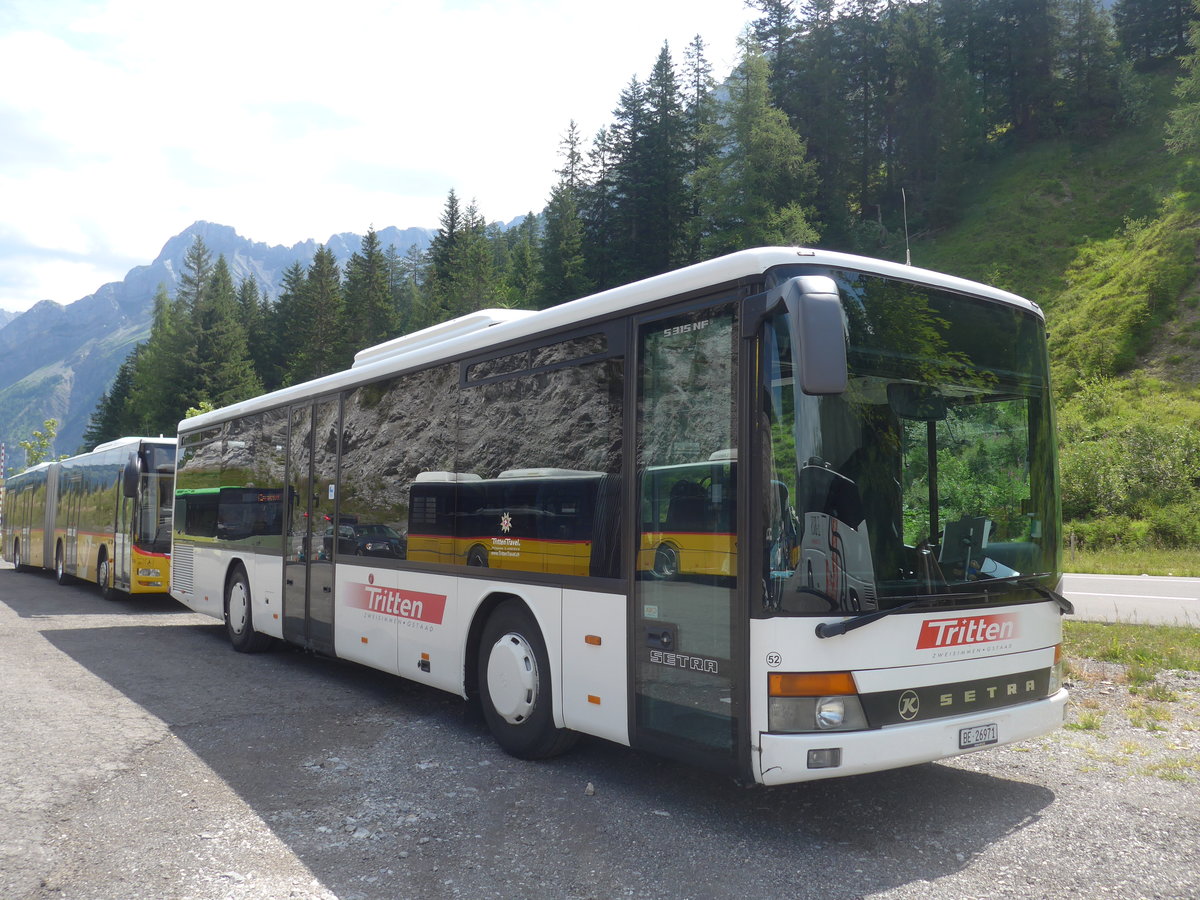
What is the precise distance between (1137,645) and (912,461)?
6.71 meters

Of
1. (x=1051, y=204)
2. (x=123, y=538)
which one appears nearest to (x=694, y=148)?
(x=1051, y=204)

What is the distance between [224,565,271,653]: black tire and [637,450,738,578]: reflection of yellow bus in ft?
24.5

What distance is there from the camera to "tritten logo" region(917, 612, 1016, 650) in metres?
4.88

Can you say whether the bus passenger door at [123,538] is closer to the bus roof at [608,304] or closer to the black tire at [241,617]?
the black tire at [241,617]

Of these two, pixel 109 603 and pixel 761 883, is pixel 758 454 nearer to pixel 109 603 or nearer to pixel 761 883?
pixel 761 883

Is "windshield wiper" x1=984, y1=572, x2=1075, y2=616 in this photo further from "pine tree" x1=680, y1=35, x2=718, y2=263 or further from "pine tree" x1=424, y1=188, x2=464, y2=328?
"pine tree" x1=424, y1=188, x2=464, y2=328

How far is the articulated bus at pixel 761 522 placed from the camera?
4.62 m

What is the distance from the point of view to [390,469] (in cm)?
829

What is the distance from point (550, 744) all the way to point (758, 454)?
Result: 8.82 feet

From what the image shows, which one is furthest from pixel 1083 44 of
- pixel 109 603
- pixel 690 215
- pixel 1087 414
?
pixel 109 603

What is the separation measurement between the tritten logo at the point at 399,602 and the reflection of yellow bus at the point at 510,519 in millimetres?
322

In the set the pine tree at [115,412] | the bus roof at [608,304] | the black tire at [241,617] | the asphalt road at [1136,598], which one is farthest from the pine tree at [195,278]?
A: the bus roof at [608,304]

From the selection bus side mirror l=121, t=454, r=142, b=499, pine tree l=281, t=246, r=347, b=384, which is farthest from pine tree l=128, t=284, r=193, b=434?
bus side mirror l=121, t=454, r=142, b=499

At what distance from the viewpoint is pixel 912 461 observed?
199 inches
